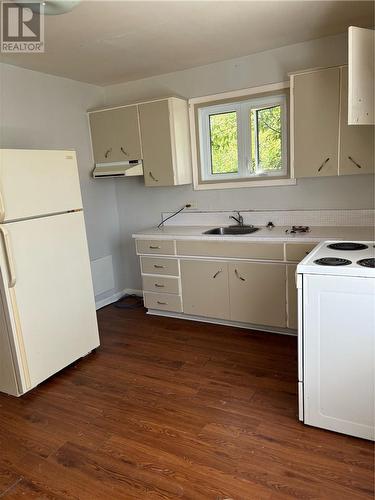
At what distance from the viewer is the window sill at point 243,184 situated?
339 centimetres

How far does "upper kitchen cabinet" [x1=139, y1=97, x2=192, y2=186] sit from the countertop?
494 millimetres

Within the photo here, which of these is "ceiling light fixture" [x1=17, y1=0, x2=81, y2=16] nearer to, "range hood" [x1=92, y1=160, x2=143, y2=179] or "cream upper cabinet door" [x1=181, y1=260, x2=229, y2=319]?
"range hood" [x1=92, y1=160, x2=143, y2=179]

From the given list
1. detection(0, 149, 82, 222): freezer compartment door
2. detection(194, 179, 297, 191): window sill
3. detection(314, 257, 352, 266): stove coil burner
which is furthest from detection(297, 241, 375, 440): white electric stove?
detection(0, 149, 82, 222): freezer compartment door

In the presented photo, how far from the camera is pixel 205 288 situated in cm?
345

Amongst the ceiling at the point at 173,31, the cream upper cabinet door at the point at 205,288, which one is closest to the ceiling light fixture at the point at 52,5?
the ceiling at the point at 173,31

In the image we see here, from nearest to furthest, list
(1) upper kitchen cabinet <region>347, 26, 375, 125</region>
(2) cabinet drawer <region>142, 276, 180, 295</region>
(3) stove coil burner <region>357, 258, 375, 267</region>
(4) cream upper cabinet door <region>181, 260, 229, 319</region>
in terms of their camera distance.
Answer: (3) stove coil burner <region>357, 258, 375, 267</region>
(1) upper kitchen cabinet <region>347, 26, 375, 125</region>
(4) cream upper cabinet door <region>181, 260, 229, 319</region>
(2) cabinet drawer <region>142, 276, 180, 295</region>

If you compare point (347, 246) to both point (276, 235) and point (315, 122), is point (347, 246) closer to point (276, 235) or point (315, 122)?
point (276, 235)

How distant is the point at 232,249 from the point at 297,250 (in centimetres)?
56

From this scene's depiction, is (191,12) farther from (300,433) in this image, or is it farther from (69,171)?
(300,433)

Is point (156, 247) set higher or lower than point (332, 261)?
lower

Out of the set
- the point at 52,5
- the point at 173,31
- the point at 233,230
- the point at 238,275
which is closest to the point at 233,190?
the point at 233,230

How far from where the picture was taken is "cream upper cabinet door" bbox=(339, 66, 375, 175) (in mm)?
2745

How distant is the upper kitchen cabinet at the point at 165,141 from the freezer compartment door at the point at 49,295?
41.7 inches

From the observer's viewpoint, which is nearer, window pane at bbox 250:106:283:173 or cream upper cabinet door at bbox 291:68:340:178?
cream upper cabinet door at bbox 291:68:340:178
